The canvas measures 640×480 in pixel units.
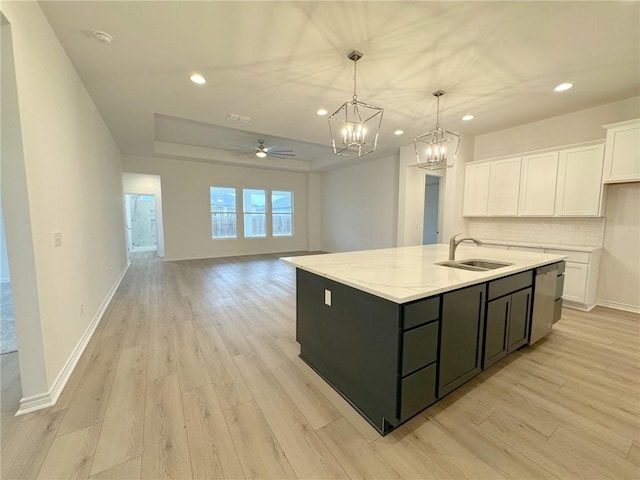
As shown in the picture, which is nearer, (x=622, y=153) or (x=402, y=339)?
(x=402, y=339)

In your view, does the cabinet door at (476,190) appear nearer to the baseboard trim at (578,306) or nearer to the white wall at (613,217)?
the white wall at (613,217)

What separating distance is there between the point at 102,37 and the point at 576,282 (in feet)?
19.9

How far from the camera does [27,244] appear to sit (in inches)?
65.3

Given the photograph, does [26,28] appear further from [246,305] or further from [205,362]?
[246,305]

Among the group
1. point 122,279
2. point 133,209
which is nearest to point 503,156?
point 122,279

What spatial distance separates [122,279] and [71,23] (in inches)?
177

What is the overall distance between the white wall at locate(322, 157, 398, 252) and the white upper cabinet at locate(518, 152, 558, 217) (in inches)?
110

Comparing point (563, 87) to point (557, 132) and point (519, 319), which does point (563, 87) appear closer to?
point (557, 132)

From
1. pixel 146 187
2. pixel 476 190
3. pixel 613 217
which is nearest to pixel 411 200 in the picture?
pixel 476 190

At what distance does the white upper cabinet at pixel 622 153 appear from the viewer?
3191 millimetres

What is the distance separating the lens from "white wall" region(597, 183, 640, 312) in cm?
352

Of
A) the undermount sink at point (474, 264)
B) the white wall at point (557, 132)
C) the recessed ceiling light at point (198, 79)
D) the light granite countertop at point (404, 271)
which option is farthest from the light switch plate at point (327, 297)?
the white wall at point (557, 132)

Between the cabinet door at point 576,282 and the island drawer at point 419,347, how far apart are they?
3432mm

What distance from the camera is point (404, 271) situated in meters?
1.97
